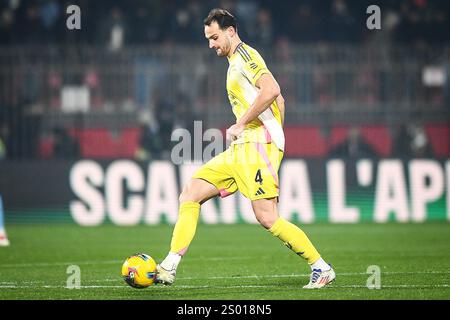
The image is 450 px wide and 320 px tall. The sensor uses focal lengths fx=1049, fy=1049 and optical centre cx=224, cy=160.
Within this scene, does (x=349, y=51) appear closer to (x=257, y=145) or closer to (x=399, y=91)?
(x=399, y=91)

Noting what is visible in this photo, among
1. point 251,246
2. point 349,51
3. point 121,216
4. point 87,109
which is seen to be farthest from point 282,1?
point 251,246

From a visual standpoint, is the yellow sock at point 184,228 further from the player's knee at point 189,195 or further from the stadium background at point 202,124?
the stadium background at point 202,124

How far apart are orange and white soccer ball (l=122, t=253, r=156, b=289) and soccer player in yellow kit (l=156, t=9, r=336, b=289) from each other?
8 cm

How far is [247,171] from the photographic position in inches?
376

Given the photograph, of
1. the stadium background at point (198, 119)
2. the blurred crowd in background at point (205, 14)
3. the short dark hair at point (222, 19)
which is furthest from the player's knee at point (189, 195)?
the blurred crowd in background at point (205, 14)

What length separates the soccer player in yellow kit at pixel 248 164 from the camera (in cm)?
939

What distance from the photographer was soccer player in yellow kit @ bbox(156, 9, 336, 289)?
939 cm

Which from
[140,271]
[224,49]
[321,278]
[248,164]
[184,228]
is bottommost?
[321,278]

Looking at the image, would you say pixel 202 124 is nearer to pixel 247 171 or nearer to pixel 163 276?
pixel 247 171

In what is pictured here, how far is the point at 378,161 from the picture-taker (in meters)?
19.2

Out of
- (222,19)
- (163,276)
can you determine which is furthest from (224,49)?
(163,276)

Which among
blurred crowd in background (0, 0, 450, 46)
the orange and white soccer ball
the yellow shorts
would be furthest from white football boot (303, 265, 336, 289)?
blurred crowd in background (0, 0, 450, 46)

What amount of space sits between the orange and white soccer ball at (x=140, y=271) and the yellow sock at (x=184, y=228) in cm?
29

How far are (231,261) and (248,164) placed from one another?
3.26 m
